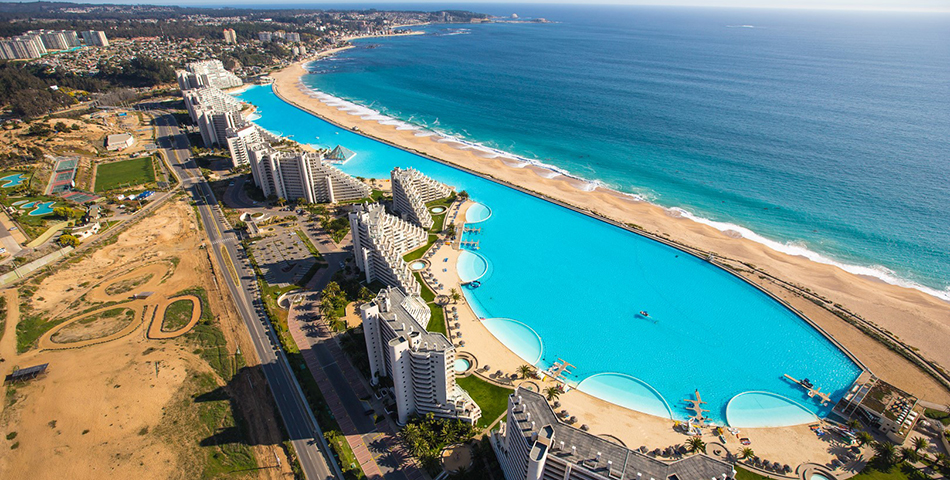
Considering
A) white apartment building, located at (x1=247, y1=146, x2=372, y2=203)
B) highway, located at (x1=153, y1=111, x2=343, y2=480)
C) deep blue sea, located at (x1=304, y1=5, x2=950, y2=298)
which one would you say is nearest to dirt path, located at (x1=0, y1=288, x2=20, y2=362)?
highway, located at (x1=153, y1=111, x2=343, y2=480)

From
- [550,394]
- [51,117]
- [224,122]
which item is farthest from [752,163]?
[51,117]

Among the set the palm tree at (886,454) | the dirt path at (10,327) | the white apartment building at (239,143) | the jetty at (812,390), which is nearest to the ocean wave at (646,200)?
the jetty at (812,390)

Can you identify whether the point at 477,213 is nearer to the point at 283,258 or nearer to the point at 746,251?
the point at 283,258

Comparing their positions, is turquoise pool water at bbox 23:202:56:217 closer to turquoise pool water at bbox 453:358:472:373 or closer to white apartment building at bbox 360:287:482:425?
white apartment building at bbox 360:287:482:425

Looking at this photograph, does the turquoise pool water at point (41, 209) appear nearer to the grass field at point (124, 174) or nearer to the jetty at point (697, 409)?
the grass field at point (124, 174)

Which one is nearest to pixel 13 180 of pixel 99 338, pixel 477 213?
pixel 99 338

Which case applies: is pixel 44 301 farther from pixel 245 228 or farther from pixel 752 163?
pixel 752 163
